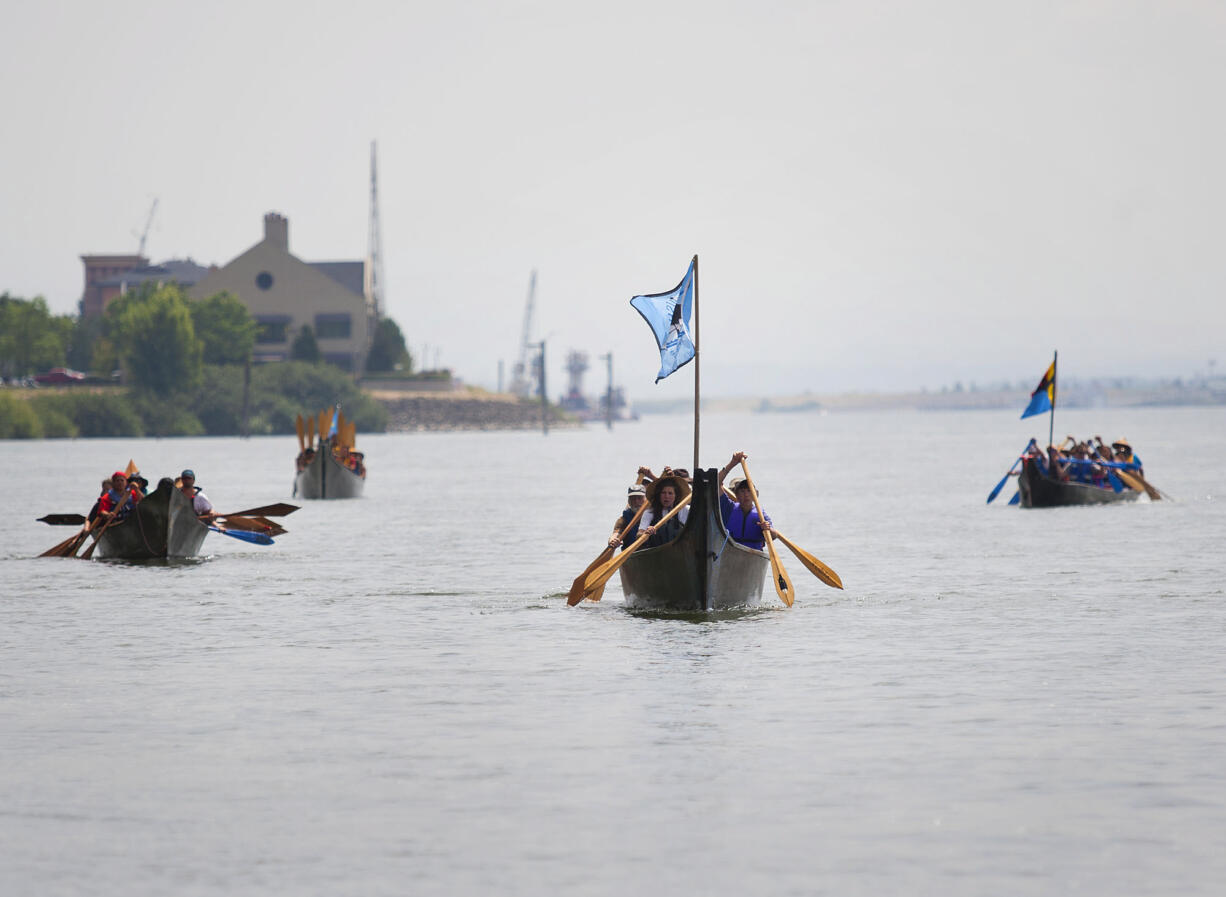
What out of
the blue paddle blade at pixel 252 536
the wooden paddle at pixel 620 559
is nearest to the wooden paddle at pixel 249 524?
the blue paddle blade at pixel 252 536

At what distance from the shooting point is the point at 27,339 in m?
158

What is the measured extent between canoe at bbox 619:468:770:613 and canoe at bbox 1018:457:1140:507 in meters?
28.6

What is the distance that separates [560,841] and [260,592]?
60.4 feet

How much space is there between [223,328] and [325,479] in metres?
105

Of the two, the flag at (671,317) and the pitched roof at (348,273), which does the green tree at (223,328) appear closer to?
the pitched roof at (348,273)

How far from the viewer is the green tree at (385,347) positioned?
185 meters

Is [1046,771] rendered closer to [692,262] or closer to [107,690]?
[107,690]

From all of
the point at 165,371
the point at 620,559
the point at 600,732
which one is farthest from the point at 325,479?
the point at 165,371

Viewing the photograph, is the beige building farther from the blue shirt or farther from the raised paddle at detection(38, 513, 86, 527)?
the blue shirt

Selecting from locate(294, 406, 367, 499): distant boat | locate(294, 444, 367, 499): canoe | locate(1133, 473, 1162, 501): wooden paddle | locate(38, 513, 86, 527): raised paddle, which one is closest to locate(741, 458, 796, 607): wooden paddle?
locate(38, 513, 86, 527): raised paddle

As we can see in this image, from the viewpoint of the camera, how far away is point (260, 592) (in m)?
29.5

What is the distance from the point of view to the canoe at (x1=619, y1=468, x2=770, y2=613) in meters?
23.0

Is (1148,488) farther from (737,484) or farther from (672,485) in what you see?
(672,485)

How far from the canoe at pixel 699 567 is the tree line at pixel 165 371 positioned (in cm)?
12401
